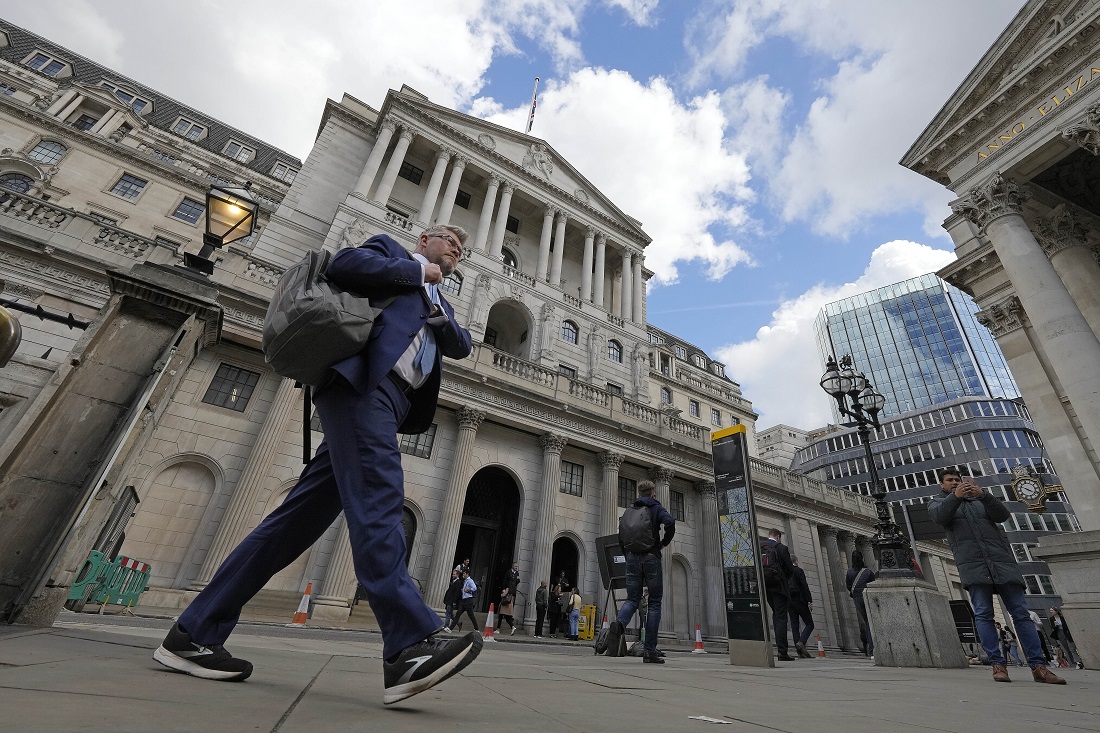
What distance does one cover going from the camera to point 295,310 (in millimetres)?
2043

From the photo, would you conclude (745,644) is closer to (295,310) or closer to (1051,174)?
(295,310)

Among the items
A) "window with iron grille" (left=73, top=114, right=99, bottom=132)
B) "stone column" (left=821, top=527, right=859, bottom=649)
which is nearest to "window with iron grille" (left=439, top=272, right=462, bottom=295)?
"stone column" (left=821, top=527, right=859, bottom=649)

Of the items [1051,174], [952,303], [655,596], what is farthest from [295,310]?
[952,303]

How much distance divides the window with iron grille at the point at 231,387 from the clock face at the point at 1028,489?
2545 centimetres

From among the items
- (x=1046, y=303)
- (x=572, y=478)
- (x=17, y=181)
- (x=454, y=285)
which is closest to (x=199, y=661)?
(x=1046, y=303)

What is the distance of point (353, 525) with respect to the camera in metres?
1.92

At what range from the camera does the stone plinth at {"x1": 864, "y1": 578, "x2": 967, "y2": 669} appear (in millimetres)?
7422

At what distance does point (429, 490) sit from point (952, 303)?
11017cm

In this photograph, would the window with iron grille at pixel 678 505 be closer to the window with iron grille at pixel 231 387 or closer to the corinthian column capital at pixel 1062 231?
the corinthian column capital at pixel 1062 231

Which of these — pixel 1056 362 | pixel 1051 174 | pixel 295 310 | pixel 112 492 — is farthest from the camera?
pixel 1051 174

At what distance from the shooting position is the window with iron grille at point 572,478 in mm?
18594

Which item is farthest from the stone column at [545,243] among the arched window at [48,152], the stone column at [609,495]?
the arched window at [48,152]

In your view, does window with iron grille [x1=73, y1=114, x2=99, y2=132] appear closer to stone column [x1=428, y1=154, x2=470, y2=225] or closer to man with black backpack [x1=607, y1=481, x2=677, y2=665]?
stone column [x1=428, y1=154, x2=470, y2=225]

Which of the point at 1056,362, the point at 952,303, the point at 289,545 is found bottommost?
the point at 289,545
